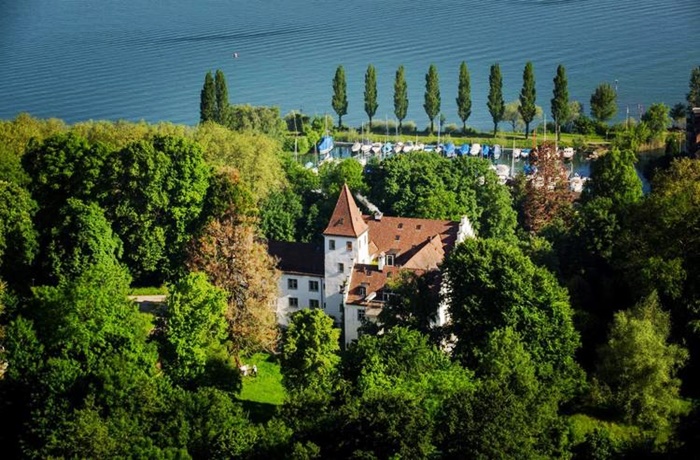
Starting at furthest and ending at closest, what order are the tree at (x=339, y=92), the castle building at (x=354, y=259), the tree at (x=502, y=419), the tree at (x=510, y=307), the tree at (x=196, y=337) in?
the tree at (x=339, y=92)
the castle building at (x=354, y=259)
the tree at (x=510, y=307)
the tree at (x=196, y=337)
the tree at (x=502, y=419)

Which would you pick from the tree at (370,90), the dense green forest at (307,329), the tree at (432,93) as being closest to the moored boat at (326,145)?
the tree at (370,90)

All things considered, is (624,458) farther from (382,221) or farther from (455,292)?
(382,221)

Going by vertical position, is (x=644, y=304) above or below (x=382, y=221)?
below

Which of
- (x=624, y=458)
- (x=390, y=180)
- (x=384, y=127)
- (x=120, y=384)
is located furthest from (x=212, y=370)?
(x=384, y=127)

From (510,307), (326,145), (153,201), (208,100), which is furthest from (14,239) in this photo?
(326,145)

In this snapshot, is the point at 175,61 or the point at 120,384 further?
the point at 175,61

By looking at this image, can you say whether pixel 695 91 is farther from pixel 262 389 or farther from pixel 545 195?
pixel 262 389

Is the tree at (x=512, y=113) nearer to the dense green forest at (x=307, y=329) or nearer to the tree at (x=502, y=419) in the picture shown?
the dense green forest at (x=307, y=329)
